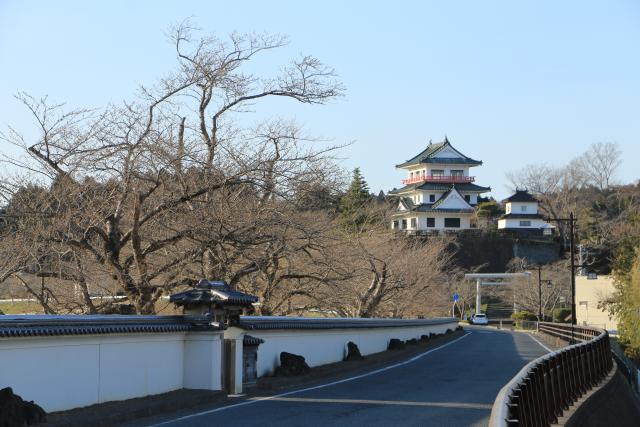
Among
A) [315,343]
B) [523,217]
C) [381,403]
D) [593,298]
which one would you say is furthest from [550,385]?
[523,217]

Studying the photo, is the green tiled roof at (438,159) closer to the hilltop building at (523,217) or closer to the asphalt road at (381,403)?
the hilltop building at (523,217)

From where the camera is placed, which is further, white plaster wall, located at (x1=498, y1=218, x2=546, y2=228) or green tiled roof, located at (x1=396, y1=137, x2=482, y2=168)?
green tiled roof, located at (x1=396, y1=137, x2=482, y2=168)

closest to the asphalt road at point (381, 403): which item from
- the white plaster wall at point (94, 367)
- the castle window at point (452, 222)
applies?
the white plaster wall at point (94, 367)

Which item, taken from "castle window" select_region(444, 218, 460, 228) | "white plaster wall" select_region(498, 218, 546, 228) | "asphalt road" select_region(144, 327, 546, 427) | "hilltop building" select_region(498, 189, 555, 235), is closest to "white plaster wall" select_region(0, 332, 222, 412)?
"asphalt road" select_region(144, 327, 546, 427)

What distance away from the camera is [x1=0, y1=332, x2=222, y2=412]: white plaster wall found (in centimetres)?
1088

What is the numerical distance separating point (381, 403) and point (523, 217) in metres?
98.4

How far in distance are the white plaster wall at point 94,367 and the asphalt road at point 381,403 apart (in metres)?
1.18

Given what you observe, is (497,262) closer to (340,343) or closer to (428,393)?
(340,343)

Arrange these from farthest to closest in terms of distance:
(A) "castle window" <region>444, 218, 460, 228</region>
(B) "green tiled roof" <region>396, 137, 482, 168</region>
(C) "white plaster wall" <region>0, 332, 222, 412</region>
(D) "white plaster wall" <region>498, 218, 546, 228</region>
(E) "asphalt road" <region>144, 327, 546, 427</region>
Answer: (B) "green tiled roof" <region>396, 137, 482, 168</region> → (A) "castle window" <region>444, 218, 460, 228</region> → (D) "white plaster wall" <region>498, 218, 546, 228</region> → (E) "asphalt road" <region>144, 327, 546, 427</region> → (C) "white plaster wall" <region>0, 332, 222, 412</region>

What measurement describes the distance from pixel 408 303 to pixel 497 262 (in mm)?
59090

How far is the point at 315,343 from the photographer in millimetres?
21688

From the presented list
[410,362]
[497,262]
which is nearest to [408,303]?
[410,362]

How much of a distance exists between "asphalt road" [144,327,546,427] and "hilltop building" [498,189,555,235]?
289ft

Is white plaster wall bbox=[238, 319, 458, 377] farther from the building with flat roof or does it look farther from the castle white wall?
the castle white wall
